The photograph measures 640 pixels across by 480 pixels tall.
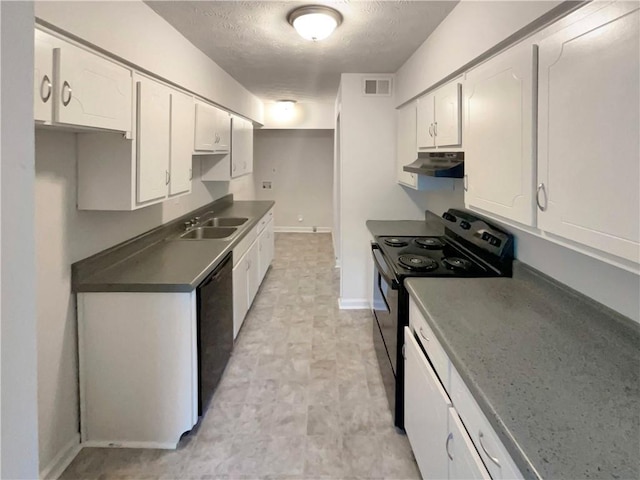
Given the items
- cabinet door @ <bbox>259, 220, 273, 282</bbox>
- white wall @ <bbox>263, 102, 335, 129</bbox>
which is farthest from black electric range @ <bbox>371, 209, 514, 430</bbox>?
white wall @ <bbox>263, 102, 335, 129</bbox>

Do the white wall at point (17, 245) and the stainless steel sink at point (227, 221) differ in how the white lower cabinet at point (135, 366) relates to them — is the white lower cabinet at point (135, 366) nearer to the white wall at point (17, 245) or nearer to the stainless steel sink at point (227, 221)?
the white wall at point (17, 245)

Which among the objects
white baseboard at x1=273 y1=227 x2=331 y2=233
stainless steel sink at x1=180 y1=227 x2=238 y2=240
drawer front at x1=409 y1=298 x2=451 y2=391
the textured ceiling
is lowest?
drawer front at x1=409 y1=298 x2=451 y2=391

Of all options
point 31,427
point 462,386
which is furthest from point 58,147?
point 462,386

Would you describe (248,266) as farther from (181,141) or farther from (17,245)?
(17,245)

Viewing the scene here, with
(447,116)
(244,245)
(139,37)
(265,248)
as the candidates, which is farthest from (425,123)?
(265,248)

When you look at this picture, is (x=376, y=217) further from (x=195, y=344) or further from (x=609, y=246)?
(x=609, y=246)

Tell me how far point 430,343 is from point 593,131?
3.22 feet

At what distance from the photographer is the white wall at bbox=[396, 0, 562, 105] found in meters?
1.57

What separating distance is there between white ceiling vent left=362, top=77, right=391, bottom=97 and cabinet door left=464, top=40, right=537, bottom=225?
2.01m

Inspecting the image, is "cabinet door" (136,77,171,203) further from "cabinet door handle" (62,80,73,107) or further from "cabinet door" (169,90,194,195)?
"cabinet door handle" (62,80,73,107)

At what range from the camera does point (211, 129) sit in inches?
140

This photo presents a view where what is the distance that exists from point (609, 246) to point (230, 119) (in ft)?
12.3

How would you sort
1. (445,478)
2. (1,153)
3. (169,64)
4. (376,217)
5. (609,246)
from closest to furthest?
1. (1,153)
2. (609,246)
3. (445,478)
4. (169,64)
5. (376,217)

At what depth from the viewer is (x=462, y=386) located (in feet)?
4.54
